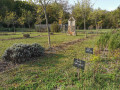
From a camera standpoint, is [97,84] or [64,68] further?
[64,68]

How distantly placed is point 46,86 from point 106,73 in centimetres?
200

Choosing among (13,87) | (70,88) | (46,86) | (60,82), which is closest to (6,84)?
(13,87)

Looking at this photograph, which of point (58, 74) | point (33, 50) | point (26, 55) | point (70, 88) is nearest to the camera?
point (70, 88)

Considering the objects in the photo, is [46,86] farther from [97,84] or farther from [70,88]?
[97,84]

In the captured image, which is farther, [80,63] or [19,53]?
[19,53]

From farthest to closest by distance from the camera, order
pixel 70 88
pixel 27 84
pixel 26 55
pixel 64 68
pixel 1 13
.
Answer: pixel 1 13 → pixel 26 55 → pixel 64 68 → pixel 27 84 → pixel 70 88

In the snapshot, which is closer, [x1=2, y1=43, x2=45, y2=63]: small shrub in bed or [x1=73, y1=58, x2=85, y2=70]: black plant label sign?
[x1=73, y1=58, x2=85, y2=70]: black plant label sign

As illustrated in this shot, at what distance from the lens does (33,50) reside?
4824 mm

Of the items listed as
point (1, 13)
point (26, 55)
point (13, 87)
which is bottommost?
point (13, 87)

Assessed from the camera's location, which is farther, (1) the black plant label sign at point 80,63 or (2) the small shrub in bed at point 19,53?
(2) the small shrub in bed at point 19,53

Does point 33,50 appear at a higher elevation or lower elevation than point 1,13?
lower

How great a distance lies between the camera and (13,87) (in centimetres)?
266

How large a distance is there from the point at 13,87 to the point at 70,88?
1.48 m

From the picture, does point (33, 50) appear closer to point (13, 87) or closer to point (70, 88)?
point (13, 87)
